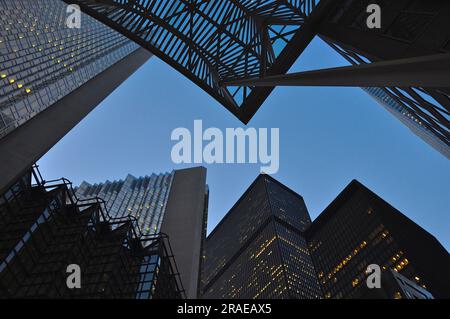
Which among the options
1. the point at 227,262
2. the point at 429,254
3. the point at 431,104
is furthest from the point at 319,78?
the point at 227,262

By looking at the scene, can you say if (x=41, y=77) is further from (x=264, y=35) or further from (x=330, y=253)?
(x=330, y=253)

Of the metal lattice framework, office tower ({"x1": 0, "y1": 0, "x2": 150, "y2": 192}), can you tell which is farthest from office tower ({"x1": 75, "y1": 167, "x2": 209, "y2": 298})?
the metal lattice framework

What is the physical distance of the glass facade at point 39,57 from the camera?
150ft

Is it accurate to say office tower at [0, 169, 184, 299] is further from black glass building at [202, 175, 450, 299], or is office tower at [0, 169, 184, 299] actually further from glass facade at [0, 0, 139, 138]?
black glass building at [202, 175, 450, 299]

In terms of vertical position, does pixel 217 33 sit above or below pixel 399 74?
above

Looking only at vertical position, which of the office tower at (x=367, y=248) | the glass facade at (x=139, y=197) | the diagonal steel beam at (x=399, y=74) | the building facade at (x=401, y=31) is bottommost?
the diagonal steel beam at (x=399, y=74)

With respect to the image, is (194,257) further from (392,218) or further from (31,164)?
(392,218)

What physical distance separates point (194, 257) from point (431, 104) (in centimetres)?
4514

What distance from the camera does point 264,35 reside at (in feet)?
45.1

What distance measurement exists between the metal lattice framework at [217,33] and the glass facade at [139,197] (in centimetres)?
8576

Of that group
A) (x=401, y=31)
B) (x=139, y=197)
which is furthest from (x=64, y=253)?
(x=139, y=197)

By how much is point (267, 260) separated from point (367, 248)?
1886 inches

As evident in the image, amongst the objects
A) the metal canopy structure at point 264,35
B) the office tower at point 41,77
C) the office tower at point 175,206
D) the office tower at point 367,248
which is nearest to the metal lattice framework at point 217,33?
the metal canopy structure at point 264,35

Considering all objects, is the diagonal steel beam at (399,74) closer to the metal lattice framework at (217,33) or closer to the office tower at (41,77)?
the metal lattice framework at (217,33)
